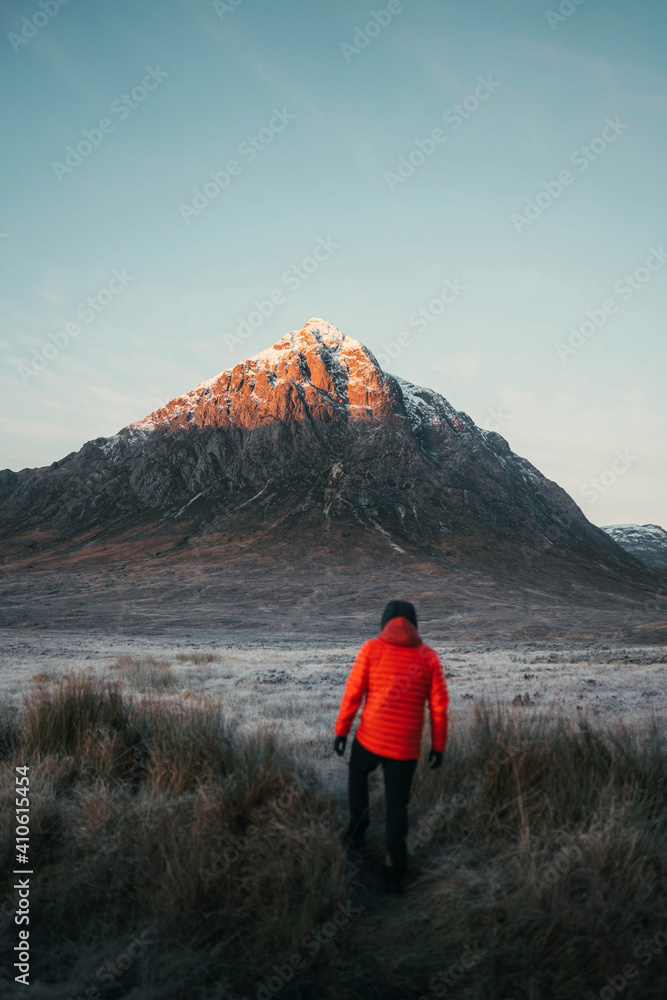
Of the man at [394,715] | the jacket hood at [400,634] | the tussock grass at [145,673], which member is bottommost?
the tussock grass at [145,673]

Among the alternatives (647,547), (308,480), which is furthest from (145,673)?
(647,547)

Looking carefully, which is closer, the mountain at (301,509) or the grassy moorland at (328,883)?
the grassy moorland at (328,883)

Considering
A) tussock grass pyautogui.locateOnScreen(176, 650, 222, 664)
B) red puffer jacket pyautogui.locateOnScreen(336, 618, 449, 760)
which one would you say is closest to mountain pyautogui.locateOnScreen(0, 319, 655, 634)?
tussock grass pyautogui.locateOnScreen(176, 650, 222, 664)

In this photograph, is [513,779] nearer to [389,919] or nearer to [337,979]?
[389,919]

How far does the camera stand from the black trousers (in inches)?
149

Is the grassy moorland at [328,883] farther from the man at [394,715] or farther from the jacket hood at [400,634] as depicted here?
the jacket hood at [400,634]

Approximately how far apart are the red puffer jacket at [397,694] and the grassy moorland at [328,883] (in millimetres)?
707

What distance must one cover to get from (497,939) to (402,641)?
1.82 meters

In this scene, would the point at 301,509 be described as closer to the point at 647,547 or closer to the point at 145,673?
the point at 145,673

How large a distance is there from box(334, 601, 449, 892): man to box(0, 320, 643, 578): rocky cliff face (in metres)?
67.9

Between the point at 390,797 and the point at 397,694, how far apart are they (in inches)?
30.0

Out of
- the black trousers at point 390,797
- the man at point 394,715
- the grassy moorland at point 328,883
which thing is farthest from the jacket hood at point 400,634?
the grassy moorland at point 328,883

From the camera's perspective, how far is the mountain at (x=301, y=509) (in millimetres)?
58094

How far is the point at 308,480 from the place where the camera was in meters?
97.6
